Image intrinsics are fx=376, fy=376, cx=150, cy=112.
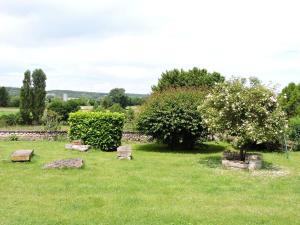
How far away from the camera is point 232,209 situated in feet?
25.7

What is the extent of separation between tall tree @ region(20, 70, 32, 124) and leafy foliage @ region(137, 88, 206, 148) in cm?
2437

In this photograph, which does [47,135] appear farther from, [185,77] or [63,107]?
[63,107]

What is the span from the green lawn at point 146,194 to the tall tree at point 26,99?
2629 cm

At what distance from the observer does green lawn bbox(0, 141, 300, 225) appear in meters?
7.16

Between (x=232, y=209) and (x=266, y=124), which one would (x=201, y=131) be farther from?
(x=232, y=209)

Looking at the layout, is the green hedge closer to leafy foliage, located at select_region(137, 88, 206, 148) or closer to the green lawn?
leafy foliage, located at select_region(137, 88, 206, 148)

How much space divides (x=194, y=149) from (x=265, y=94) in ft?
21.0

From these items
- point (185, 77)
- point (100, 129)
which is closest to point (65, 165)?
point (100, 129)

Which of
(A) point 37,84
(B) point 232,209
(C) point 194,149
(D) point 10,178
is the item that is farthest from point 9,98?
(B) point 232,209

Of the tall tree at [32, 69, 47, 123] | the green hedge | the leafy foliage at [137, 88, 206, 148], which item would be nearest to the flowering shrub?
the leafy foliage at [137, 88, 206, 148]

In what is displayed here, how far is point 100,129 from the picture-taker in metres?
17.8

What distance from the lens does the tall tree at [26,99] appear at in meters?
38.8

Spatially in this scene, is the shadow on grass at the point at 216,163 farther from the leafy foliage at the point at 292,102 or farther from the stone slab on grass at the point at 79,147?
the leafy foliage at the point at 292,102

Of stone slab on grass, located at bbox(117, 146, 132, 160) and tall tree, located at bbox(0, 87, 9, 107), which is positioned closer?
stone slab on grass, located at bbox(117, 146, 132, 160)
